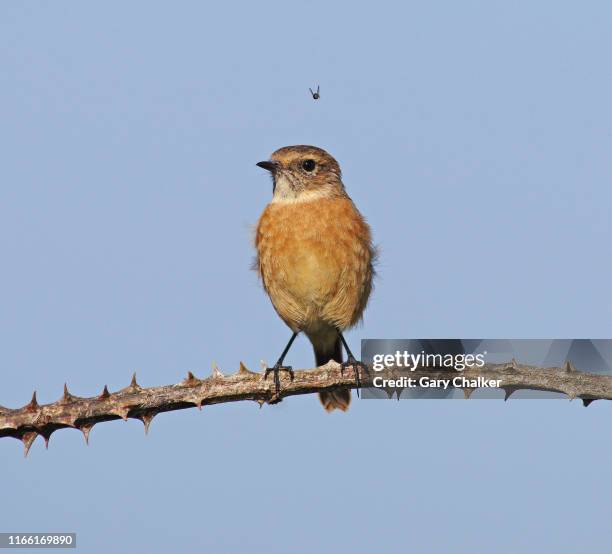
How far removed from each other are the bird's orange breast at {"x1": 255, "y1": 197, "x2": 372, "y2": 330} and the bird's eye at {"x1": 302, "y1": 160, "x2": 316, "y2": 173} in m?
0.41

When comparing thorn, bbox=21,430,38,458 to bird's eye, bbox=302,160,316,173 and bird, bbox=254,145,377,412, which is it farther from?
bird's eye, bbox=302,160,316,173

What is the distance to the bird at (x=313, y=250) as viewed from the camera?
26.3ft

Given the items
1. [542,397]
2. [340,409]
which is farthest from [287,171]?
[542,397]

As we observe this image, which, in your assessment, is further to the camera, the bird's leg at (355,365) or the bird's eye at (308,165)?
the bird's eye at (308,165)

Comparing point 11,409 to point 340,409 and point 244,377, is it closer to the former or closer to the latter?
point 244,377

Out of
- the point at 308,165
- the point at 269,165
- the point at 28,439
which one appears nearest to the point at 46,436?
the point at 28,439

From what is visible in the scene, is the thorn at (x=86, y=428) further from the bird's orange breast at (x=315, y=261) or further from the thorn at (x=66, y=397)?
the bird's orange breast at (x=315, y=261)

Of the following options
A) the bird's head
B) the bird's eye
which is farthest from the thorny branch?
the bird's eye

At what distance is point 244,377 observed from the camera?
4758mm

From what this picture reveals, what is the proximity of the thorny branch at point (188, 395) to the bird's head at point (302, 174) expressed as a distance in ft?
12.8

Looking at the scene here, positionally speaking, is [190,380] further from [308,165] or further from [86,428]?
[308,165]

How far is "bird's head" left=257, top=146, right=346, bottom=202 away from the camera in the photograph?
338 inches

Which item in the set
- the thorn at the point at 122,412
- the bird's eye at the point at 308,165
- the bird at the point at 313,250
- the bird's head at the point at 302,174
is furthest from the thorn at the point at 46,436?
the bird's eye at the point at 308,165

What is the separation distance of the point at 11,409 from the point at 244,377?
1187 millimetres
